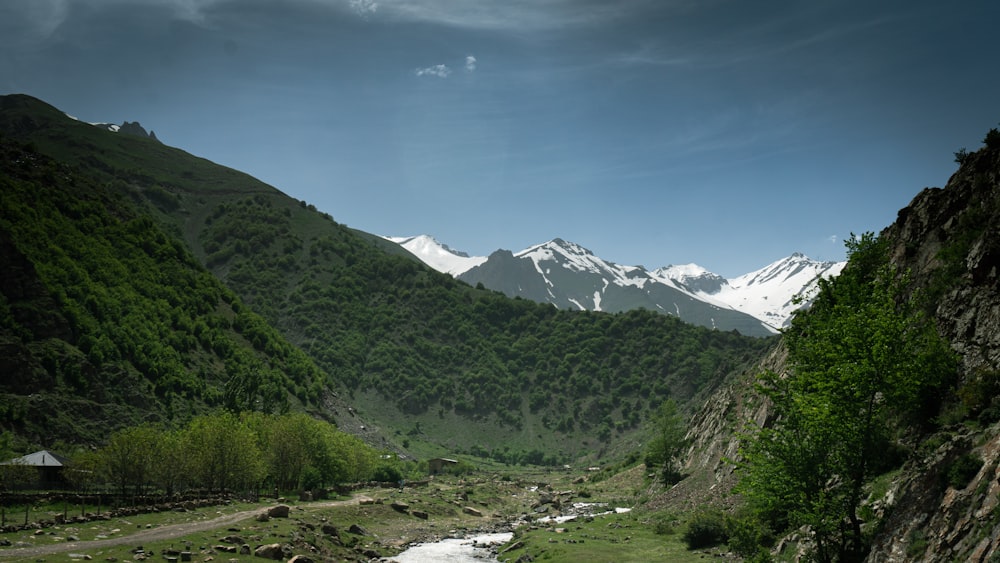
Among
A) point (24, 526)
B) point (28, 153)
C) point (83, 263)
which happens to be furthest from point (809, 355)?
point (28, 153)

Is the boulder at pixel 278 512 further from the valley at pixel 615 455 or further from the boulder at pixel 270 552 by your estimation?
the boulder at pixel 270 552

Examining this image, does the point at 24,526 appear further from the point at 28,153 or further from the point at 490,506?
the point at 28,153

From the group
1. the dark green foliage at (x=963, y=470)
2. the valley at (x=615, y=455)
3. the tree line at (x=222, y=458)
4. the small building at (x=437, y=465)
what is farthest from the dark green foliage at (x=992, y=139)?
the small building at (x=437, y=465)

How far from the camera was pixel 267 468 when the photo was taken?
88312 mm

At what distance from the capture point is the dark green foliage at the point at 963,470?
2525 centimetres

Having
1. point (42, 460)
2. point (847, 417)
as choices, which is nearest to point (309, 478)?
point (42, 460)

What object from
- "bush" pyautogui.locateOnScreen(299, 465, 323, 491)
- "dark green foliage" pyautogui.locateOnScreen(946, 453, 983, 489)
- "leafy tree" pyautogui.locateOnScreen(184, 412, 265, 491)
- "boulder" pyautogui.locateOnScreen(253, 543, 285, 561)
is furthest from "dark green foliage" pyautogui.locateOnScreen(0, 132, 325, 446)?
"dark green foliage" pyautogui.locateOnScreen(946, 453, 983, 489)

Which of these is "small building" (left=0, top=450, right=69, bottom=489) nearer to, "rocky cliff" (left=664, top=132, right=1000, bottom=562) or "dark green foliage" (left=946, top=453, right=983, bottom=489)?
"rocky cliff" (left=664, top=132, right=1000, bottom=562)

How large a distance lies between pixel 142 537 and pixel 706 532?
144ft

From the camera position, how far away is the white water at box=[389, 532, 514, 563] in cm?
6059

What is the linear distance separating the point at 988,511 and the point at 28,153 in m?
212

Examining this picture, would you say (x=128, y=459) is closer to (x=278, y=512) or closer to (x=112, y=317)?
(x=278, y=512)

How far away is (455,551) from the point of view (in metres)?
65.8

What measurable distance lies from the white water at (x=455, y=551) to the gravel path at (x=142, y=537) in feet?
53.1
